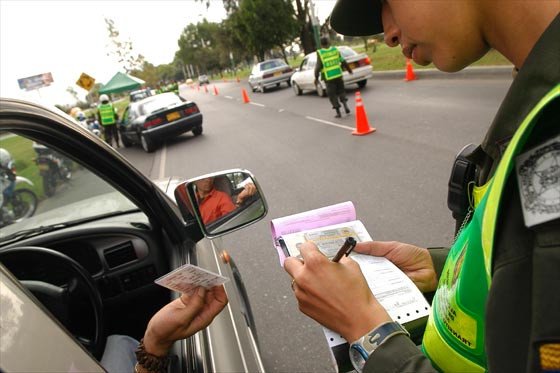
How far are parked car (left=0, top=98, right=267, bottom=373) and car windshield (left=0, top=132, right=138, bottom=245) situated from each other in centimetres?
3

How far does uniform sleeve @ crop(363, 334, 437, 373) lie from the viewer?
0.88 meters

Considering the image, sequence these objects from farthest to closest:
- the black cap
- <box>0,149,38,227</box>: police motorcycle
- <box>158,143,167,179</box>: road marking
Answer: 1. <box>158,143,167,179</box>: road marking
2. <box>0,149,38,227</box>: police motorcycle
3. the black cap

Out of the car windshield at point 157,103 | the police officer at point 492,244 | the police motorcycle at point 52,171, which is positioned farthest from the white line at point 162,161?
the police officer at point 492,244

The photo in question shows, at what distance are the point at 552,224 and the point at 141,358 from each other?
1.26 m

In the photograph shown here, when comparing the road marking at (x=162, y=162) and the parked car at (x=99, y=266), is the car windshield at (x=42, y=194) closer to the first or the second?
the parked car at (x=99, y=266)

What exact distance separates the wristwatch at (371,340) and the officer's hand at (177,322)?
0.59 m

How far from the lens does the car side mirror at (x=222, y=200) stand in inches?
71.6

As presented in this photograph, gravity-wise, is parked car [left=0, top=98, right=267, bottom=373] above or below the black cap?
below

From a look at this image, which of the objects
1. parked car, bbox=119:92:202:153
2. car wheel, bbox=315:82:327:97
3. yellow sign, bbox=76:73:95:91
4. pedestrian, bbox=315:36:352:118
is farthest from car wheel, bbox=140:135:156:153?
yellow sign, bbox=76:73:95:91

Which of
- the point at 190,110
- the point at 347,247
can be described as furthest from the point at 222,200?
the point at 190,110

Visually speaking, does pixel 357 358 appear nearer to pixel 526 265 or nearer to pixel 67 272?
pixel 526 265

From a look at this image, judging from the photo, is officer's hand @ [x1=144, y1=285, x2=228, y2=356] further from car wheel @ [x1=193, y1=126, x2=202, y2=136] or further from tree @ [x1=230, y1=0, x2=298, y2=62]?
tree @ [x1=230, y1=0, x2=298, y2=62]

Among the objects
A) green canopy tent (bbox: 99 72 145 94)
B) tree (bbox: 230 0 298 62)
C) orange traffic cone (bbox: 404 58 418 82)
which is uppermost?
tree (bbox: 230 0 298 62)

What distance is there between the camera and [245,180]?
73.5 inches
